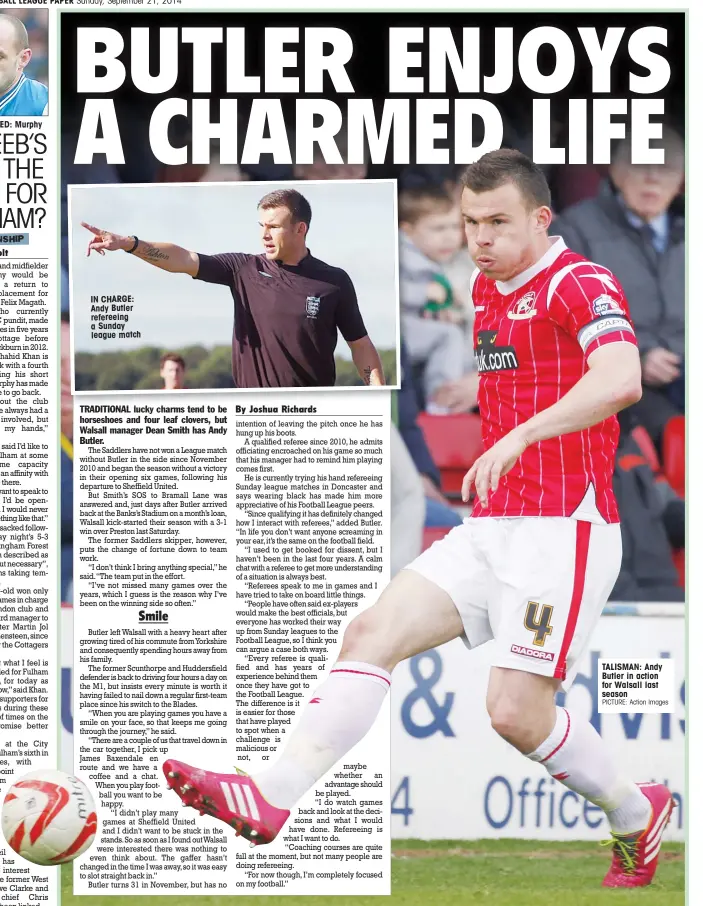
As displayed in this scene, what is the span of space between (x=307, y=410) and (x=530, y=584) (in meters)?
1.26

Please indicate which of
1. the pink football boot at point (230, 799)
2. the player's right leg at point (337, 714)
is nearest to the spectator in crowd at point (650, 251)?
the player's right leg at point (337, 714)

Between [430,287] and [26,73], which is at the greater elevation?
[26,73]

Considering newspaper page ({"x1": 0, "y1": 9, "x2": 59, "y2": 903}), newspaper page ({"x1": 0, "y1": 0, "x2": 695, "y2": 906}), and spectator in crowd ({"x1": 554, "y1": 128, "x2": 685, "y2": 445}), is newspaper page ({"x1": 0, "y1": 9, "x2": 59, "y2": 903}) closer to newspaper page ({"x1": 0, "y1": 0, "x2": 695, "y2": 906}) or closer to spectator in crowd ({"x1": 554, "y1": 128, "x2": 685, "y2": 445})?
newspaper page ({"x1": 0, "y1": 0, "x2": 695, "y2": 906})

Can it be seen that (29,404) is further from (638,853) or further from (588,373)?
(638,853)

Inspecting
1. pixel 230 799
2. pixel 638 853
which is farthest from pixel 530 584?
pixel 230 799

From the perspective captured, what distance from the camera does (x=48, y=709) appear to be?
5246 millimetres

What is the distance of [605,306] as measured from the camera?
4.97 m

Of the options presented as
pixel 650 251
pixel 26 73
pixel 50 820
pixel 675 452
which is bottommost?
pixel 50 820

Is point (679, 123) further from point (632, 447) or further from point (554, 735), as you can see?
point (554, 735)

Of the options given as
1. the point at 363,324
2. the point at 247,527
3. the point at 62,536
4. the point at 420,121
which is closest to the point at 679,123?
the point at 420,121

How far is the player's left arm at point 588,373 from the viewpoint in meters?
4.89

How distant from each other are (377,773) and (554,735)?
0.83 meters

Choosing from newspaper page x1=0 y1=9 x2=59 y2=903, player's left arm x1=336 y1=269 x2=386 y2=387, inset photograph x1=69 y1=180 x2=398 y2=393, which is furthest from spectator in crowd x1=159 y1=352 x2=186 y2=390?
player's left arm x1=336 y1=269 x2=386 y2=387

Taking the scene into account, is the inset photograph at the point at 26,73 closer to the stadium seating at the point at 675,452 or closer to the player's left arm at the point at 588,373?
the player's left arm at the point at 588,373
